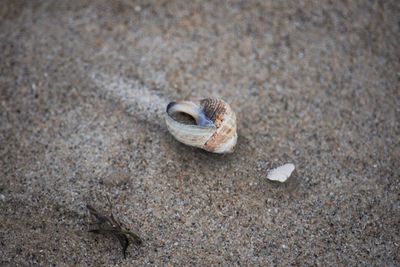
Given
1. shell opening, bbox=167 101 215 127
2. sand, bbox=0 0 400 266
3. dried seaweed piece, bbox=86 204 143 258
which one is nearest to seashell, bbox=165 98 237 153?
shell opening, bbox=167 101 215 127

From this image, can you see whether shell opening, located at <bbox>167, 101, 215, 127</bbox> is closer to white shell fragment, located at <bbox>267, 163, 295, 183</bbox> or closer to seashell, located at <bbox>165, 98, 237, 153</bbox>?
seashell, located at <bbox>165, 98, 237, 153</bbox>

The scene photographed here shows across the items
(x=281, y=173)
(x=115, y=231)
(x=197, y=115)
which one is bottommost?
(x=115, y=231)

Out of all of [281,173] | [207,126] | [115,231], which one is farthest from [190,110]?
[115,231]

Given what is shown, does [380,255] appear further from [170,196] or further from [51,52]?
[51,52]

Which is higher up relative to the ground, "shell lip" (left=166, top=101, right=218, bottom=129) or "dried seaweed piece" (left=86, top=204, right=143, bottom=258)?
"shell lip" (left=166, top=101, right=218, bottom=129)

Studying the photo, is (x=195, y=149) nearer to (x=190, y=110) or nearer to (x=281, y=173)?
(x=190, y=110)

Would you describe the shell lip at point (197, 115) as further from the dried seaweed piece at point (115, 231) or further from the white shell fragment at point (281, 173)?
the dried seaweed piece at point (115, 231)
